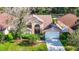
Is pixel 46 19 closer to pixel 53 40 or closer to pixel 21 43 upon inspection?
pixel 53 40

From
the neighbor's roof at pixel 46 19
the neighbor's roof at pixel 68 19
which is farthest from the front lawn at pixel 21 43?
the neighbor's roof at pixel 68 19

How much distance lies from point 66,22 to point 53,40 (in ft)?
0.62

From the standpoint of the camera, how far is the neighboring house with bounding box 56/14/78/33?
5.73ft

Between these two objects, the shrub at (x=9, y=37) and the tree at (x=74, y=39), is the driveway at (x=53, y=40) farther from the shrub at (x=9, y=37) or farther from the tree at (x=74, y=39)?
the shrub at (x=9, y=37)

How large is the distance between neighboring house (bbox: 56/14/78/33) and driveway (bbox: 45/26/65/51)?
0.05 m

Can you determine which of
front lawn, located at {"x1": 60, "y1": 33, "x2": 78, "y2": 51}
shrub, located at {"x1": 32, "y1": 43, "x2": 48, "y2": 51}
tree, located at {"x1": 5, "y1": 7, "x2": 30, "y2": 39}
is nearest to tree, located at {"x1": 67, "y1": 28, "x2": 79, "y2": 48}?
front lawn, located at {"x1": 60, "y1": 33, "x2": 78, "y2": 51}

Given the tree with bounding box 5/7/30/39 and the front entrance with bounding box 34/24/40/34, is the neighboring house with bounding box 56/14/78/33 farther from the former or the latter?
the tree with bounding box 5/7/30/39

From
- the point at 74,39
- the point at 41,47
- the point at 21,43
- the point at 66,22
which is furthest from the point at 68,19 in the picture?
the point at 21,43

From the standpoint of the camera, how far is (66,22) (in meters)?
1.75

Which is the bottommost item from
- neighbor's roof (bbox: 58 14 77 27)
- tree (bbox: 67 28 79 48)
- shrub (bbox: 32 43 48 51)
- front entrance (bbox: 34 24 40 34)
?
shrub (bbox: 32 43 48 51)

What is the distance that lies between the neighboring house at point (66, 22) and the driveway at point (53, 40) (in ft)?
0.17
